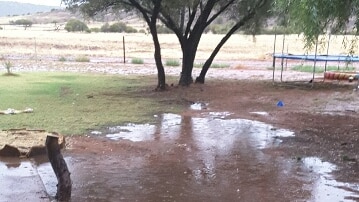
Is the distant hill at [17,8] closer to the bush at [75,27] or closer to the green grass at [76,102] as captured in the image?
the bush at [75,27]

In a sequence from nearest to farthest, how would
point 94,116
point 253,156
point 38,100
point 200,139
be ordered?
point 253,156 → point 200,139 → point 94,116 → point 38,100

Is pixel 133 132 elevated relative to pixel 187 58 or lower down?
lower down

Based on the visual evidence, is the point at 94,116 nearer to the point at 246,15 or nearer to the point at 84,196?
the point at 84,196

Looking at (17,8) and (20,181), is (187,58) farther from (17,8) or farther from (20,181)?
(17,8)

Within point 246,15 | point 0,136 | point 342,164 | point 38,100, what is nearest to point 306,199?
point 342,164

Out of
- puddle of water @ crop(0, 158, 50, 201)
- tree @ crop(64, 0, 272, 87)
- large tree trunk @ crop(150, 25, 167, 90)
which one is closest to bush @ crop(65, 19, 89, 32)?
tree @ crop(64, 0, 272, 87)

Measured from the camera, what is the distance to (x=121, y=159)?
867cm

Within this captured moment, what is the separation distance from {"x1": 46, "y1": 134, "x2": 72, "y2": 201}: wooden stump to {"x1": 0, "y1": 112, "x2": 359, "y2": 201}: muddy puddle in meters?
0.20

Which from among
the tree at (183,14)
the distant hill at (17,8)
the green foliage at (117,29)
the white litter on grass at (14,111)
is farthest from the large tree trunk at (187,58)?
the distant hill at (17,8)

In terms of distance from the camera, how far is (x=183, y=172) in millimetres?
7910

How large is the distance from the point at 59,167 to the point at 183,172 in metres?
2.16

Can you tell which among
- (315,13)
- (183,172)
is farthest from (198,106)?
(315,13)

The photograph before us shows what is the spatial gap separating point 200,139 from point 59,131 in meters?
2.85

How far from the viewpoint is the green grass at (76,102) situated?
11.8 meters
